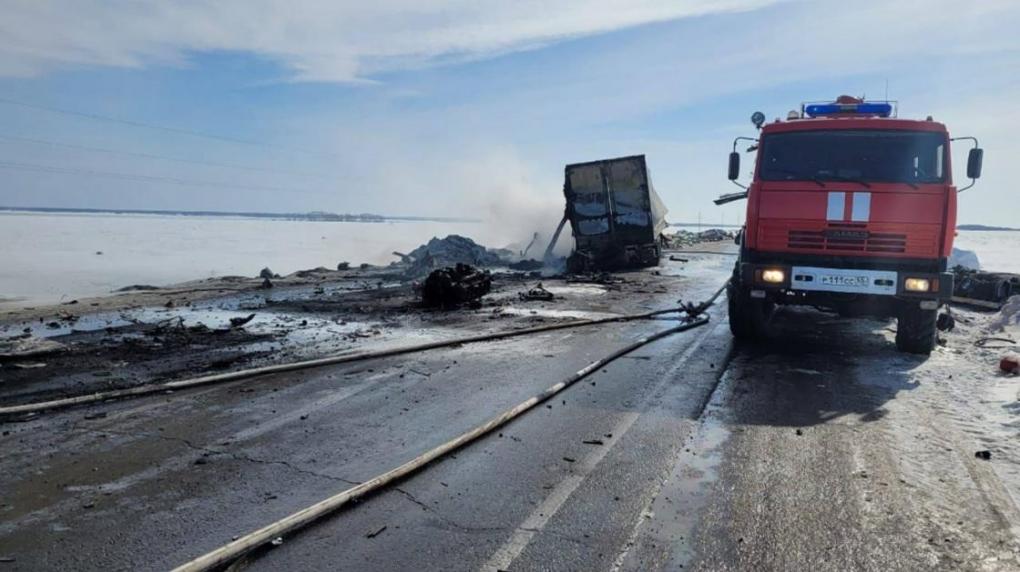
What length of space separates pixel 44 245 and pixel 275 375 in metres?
39.8

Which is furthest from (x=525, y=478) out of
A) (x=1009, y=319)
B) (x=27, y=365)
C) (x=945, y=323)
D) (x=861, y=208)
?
(x=1009, y=319)

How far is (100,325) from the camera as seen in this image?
1056 centimetres

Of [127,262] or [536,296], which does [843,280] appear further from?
[127,262]

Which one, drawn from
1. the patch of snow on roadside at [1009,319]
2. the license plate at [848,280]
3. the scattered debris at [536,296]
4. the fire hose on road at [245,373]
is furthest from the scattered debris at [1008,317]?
the scattered debris at [536,296]

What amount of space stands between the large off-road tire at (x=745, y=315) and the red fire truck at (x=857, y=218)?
34 centimetres

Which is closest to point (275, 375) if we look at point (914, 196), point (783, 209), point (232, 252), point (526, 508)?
point (526, 508)

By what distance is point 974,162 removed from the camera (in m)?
7.85

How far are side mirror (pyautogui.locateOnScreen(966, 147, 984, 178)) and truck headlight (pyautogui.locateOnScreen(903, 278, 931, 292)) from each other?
1.62 meters

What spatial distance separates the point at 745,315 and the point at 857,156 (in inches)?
95.4

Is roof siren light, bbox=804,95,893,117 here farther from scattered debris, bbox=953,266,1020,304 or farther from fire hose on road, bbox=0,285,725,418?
scattered debris, bbox=953,266,1020,304

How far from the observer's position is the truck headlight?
7410 mm

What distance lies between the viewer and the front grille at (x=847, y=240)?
7.48m

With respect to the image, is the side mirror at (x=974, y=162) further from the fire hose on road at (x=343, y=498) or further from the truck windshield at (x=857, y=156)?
the fire hose on road at (x=343, y=498)

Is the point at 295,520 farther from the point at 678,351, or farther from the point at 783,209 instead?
the point at 783,209
